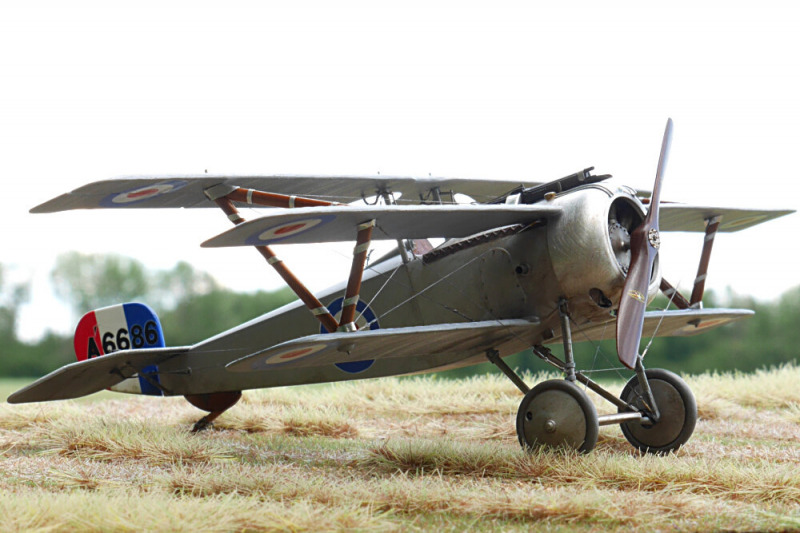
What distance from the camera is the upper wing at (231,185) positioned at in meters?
6.85

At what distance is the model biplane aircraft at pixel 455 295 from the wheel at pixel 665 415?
0.01 meters

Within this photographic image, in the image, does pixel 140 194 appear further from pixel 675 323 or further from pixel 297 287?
pixel 675 323

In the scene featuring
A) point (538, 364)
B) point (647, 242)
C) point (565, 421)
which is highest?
point (647, 242)

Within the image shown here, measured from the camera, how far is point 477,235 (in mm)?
6598

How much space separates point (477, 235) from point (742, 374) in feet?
27.0

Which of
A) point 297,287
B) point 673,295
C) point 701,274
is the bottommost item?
point 673,295

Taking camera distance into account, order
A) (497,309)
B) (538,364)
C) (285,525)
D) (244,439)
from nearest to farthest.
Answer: (285,525) → (497,309) → (244,439) → (538,364)

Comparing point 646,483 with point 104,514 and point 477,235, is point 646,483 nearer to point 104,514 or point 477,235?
point 477,235

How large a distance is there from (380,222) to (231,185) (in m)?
2.08

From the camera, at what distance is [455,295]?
6809 millimetres

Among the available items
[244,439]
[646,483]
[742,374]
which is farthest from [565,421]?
[742,374]

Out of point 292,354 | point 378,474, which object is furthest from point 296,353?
point 378,474

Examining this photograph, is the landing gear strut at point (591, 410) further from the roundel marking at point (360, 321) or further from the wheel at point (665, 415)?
the roundel marking at point (360, 321)

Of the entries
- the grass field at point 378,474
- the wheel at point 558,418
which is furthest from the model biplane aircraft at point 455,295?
the grass field at point 378,474
